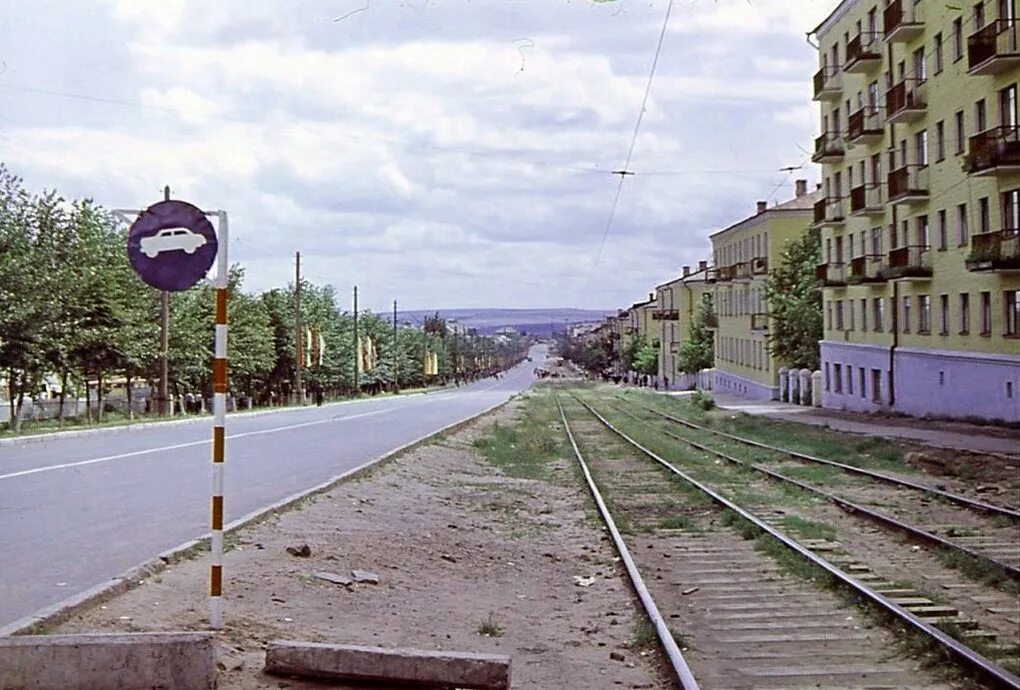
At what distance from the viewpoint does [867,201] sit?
5162 cm

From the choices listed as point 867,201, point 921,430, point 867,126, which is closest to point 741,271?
point 867,201

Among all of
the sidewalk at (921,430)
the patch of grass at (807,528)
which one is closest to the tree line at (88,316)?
the patch of grass at (807,528)

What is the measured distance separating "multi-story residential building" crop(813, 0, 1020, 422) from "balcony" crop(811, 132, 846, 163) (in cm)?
10

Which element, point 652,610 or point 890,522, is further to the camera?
point 890,522

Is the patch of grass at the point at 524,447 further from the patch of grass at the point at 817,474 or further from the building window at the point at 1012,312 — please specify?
the building window at the point at 1012,312

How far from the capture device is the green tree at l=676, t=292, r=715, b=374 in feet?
347

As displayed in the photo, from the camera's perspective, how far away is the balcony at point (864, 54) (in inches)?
1960

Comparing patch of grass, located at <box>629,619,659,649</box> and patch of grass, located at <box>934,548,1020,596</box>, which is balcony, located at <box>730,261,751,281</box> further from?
patch of grass, located at <box>629,619,659,649</box>

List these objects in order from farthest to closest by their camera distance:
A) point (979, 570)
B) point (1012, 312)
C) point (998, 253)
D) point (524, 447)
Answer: point (1012, 312)
point (998, 253)
point (524, 447)
point (979, 570)

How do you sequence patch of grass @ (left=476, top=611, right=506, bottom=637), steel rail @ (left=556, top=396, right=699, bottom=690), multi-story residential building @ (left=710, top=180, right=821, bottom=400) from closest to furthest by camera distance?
steel rail @ (left=556, top=396, right=699, bottom=690)
patch of grass @ (left=476, top=611, right=506, bottom=637)
multi-story residential building @ (left=710, top=180, right=821, bottom=400)

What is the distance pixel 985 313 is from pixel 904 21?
11523mm

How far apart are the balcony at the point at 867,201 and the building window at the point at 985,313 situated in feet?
37.1

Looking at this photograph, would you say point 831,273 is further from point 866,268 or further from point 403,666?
point 403,666

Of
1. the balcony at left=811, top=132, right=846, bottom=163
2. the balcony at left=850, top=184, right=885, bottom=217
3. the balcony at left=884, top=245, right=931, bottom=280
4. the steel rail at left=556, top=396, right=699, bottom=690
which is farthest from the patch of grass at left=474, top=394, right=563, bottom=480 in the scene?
the balcony at left=811, top=132, right=846, bottom=163
